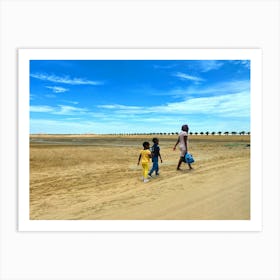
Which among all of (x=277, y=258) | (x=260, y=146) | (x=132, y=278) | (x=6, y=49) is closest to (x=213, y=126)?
(x=260, y=146)

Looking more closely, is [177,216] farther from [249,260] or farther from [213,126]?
[213,126]

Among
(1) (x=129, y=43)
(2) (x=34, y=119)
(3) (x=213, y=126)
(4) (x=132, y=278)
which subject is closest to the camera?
(4) (x=132, y=278)

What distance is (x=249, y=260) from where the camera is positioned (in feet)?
15.7

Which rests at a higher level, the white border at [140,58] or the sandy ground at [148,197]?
the white border at [140,58]

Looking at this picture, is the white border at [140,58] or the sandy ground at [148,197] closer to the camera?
the sandy ground at [148,197]

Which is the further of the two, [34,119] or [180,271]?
[34,119]

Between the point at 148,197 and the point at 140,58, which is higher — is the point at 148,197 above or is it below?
below

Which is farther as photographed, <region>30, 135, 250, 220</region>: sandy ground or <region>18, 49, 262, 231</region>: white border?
<region>18, 49, 262, 231</region>: white border

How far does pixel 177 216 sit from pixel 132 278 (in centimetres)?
126

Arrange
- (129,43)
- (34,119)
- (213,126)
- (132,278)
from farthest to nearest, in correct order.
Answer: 1. (213,126)
2. (34,119)
3. (129,43)
4. (132,278)

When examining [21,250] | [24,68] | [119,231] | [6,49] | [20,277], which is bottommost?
[20,277]

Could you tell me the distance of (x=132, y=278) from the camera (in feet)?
15.2

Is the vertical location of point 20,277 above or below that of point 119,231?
below

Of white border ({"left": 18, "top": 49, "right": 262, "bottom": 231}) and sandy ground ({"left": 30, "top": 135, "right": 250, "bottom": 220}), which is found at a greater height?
white border ({"left": 18, "top": 49, "right": 262, "bottom": 231})
